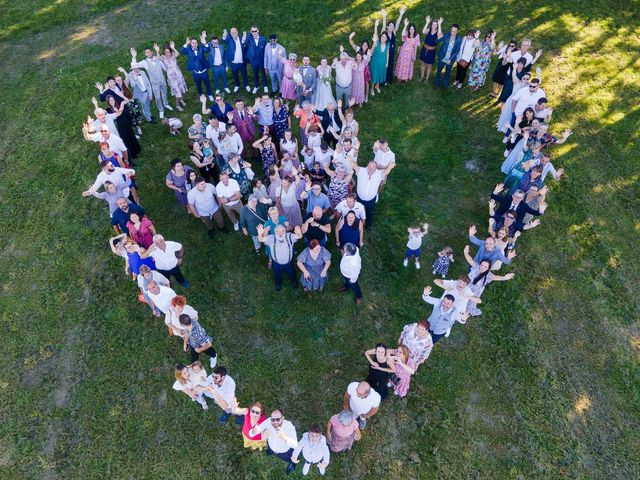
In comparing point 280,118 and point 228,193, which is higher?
point 280,118

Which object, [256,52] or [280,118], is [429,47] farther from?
[280,118]

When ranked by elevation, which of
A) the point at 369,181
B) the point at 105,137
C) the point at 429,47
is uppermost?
the point at 105,137

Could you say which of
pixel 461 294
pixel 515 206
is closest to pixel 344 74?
pixel 515 206

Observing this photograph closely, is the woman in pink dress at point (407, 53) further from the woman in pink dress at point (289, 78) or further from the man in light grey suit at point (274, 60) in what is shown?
the man in light grey suit at point (274, 60)

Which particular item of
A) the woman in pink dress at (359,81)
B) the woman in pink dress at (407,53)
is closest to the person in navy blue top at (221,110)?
the woman in pink dress at (359,81)

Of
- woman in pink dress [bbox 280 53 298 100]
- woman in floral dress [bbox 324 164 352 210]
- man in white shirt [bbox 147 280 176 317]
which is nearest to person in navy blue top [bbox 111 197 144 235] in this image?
man in white shirt [bbox 147 280 176 317]
